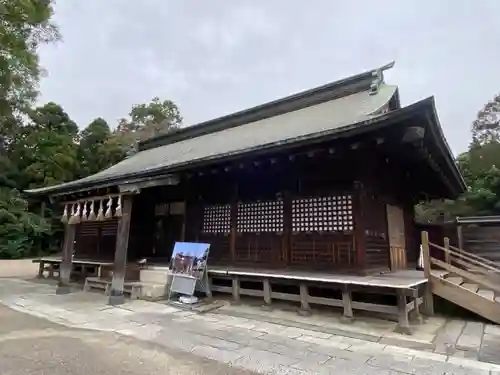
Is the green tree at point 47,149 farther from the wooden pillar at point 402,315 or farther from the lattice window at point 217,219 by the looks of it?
the wooden pillar at point 402,315

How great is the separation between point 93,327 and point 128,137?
87.9 feet

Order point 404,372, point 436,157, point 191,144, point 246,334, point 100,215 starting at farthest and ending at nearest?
point 191,144 → point 100,215 → point 436,157 → point 246,334 → point 404,372

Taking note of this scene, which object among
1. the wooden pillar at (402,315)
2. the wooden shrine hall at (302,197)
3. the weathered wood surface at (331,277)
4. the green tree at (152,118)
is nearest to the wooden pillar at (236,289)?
the wooden shrine hall at (302,197)

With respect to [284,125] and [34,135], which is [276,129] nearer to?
[284,125]

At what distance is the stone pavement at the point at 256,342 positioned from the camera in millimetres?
3297

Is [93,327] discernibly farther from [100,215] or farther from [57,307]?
[100,215]

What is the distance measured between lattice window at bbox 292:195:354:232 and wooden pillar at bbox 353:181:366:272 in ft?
0.28

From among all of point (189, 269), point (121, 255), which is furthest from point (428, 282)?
point (121, 255)

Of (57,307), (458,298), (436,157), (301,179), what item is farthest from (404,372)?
(57,307)

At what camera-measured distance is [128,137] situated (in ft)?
96.4

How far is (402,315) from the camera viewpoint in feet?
14.7

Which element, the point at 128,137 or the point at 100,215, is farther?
the point at 128,137

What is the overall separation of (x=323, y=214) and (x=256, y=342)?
2681 mm

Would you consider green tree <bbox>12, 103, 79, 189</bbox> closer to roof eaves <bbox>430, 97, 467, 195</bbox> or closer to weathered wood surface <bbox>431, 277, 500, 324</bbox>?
roof eaves <bbox>430, 97, 467, 195</bbox>
